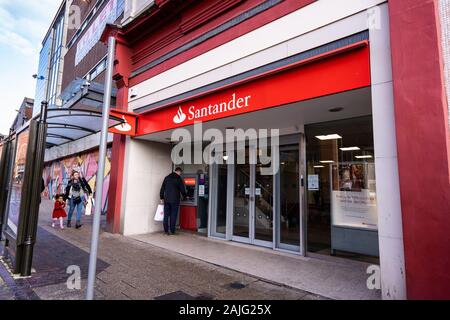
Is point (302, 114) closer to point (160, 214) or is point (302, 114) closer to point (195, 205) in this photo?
point (195, 205)

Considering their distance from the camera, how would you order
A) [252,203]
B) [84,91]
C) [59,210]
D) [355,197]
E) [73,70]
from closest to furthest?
1. [355,197]
2. [252,203]
3. [59,210]
4. [84,91]
5. [73,70]

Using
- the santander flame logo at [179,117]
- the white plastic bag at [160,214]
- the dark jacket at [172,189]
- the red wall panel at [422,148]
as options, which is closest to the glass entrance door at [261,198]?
the dark jacket at [172,189]

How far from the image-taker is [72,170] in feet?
51.2

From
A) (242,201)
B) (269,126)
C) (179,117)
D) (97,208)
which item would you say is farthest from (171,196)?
(97,208)

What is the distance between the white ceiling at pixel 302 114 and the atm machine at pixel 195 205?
7.83ft

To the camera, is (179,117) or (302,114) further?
(179,117)

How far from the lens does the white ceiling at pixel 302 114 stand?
14.1 feet

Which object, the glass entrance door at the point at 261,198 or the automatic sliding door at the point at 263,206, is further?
the automatic sliding door at the point at 263,206

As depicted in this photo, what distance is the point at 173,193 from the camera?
26.0 feet

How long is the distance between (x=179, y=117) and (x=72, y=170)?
39.0 ft

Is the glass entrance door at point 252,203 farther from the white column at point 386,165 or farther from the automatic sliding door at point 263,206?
the white column at point 386,165

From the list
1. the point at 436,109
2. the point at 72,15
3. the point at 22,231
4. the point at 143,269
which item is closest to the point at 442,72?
the point at 436,109
